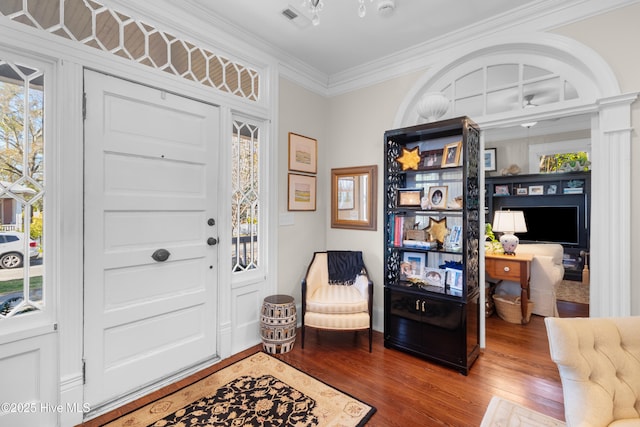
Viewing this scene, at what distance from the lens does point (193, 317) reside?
2447mm

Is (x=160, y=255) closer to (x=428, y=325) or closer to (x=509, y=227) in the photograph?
(x=428, y=325)

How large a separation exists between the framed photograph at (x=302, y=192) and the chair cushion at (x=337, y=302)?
923 millimetres

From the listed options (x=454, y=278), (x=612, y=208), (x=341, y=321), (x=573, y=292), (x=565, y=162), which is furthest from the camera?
(x=565, y=162)

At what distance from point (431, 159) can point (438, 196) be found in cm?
35

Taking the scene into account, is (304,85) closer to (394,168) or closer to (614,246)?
(394,168)

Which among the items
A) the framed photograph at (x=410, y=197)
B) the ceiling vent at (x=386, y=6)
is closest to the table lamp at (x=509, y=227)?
the framed photograph at (x=410, y=197)

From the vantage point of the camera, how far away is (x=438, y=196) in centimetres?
269

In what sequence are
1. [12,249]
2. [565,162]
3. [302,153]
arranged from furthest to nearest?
[565,162], [302,153], [12,249]

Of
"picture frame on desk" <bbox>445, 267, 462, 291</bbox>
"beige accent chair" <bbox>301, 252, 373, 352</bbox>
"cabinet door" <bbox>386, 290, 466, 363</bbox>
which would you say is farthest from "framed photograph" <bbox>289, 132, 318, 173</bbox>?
"picture frame on desk" <bbox>445, 267, 462, 291</bbox>

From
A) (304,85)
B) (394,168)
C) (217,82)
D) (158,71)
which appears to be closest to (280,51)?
(304,85)

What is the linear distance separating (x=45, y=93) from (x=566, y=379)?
9.95 ft

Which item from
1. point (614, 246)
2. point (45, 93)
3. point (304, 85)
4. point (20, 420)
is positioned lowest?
point (20, 420)

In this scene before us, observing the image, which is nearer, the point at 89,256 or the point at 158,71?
the point at 89,256

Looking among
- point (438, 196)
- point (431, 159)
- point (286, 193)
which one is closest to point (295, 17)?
point (286, 193)
